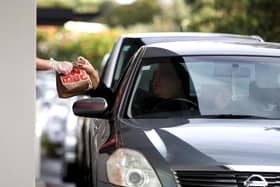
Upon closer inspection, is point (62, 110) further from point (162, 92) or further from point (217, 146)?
point (217, 146)

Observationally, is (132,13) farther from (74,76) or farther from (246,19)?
(74,76)

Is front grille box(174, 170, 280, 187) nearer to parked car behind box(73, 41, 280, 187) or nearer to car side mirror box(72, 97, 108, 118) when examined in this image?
parked car behind box(73, 41, 280, 187)

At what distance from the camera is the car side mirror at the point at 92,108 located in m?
6.78

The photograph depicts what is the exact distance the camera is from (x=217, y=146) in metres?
5.79

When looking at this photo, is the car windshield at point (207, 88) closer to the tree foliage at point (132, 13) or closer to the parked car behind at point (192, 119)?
the parked car behind at point (192, 119)

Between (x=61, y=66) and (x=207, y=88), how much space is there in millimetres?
1241

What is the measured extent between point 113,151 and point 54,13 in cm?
1329

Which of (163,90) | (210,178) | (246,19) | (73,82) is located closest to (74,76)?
(73,82)

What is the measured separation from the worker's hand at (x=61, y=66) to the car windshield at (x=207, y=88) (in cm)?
59

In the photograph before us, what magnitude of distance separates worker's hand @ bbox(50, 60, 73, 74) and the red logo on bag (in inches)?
2.0

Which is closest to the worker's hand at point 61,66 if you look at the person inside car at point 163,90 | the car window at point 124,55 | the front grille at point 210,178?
the person inside car at point 163,90

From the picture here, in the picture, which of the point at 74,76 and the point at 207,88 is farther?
the point at 74,76

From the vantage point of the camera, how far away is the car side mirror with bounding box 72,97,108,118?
6.78 m

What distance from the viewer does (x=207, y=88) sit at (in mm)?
6941
